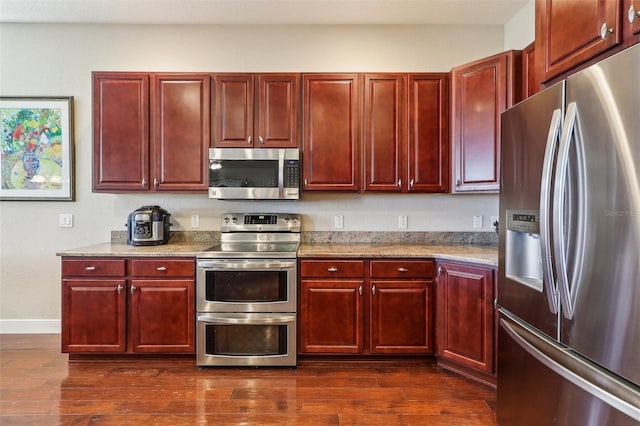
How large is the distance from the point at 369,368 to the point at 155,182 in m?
2.26

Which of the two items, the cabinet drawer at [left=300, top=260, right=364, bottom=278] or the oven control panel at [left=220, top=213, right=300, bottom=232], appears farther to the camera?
the oven control panel at [left=220, top=213, right=300, bottom=232]

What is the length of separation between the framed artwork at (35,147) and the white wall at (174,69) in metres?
0.08

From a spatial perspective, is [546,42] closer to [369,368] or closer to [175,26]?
[369,368]

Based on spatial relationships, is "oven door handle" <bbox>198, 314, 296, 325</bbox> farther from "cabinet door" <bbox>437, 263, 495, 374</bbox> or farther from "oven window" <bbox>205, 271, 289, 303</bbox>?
"cabinet door" <bbox>437, 263, 495, 374</bbox>

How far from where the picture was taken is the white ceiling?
2.93 m

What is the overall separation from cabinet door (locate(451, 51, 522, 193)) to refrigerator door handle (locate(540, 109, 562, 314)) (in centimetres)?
133

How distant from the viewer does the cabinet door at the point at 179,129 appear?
295cm

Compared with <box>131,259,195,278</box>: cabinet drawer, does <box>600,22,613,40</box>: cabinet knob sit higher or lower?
higher

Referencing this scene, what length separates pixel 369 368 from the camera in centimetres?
270

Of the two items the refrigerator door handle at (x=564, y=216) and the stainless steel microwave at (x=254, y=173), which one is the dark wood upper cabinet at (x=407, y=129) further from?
the refrigerator door handle at (x=564, y=216)

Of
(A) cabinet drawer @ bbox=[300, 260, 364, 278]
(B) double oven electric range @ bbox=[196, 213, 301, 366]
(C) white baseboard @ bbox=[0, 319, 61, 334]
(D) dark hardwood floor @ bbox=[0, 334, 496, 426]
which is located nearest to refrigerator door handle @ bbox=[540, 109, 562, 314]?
(D) dark hardwood floor @ bbox=[0, 334, 496, 426]

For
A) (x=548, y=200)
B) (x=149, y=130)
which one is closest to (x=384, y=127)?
(x=548, y=200)

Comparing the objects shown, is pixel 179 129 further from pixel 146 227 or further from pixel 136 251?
pixel 136 251

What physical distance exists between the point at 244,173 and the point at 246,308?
3.51 feet
